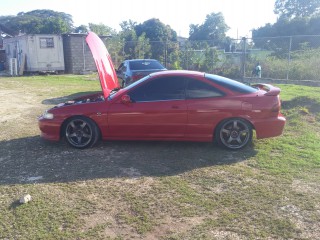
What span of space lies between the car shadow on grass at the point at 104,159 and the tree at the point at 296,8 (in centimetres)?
5554

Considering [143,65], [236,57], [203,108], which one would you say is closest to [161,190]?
[203,108]

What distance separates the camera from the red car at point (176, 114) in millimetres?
5773

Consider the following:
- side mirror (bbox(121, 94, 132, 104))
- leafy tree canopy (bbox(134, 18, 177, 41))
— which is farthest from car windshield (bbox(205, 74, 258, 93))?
leafy tree canopy (bbox(134, 18, 177, 41))

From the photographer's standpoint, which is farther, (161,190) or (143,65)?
(143,65)

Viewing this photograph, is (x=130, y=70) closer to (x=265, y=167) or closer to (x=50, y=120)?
(x=50, y=120)

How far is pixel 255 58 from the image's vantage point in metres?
17.0

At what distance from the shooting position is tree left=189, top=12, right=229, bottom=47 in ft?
200

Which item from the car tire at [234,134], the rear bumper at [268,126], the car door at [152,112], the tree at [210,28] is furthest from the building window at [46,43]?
the tree at [210,28]

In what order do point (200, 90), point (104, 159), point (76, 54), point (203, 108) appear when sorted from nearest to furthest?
point (104, 159), point (203, 108), point (200, 90), point (76, 54)

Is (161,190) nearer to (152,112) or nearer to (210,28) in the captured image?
(152,112)

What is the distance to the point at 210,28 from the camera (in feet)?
204

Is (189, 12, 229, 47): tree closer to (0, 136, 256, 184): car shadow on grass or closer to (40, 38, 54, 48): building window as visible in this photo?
(40, 38, 54, 48): building window

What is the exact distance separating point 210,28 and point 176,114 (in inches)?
2345

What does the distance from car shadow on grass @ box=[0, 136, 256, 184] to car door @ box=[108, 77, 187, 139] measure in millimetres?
317
